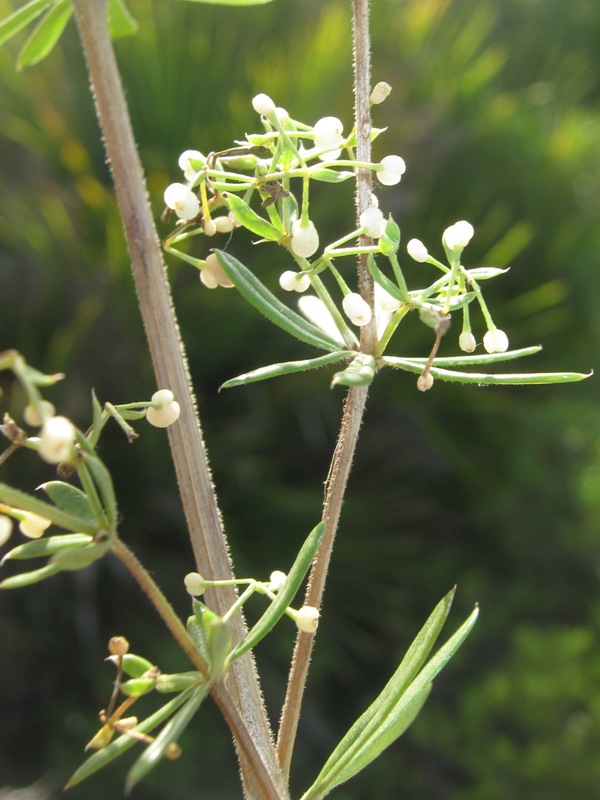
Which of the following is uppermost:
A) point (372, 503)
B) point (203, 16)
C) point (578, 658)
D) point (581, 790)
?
point (203, 16)

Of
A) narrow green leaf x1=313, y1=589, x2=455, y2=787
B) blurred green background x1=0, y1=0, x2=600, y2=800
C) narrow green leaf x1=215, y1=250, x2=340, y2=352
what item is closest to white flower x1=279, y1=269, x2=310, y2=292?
narrow green leaf x1=215, y1=250, x2=340, y2=352

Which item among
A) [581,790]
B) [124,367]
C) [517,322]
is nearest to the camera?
[581,790]

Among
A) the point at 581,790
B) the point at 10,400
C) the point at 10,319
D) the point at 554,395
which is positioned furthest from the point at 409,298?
the point at 554,395

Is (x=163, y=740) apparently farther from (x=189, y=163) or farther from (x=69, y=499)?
(x=189, y=163)

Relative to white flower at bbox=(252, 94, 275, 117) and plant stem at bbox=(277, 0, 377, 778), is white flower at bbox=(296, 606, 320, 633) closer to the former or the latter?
plant stem at bbox=(277, 0, 377, 778)

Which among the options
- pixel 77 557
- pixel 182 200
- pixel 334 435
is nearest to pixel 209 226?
pixel 182 200

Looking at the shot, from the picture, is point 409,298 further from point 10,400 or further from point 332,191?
point 332,191

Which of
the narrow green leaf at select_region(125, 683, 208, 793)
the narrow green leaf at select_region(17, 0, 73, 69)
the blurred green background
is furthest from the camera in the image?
the blurred green background
